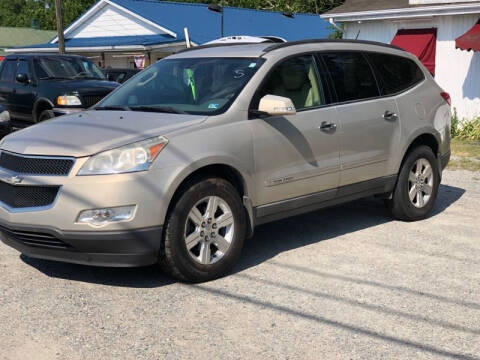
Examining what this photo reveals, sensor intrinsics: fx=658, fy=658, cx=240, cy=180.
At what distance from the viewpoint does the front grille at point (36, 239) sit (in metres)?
4.68

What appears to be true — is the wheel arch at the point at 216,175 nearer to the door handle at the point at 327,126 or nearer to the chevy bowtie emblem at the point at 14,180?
the door handle at the point at 327,126

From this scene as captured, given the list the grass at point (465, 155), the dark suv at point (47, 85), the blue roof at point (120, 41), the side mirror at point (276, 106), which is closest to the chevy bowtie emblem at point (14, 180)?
the side mirror at point (276, 106)

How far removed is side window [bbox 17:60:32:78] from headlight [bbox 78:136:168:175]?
29.7ft

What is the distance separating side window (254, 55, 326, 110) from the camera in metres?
5.63

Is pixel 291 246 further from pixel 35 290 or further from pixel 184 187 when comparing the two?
pixel 35 290

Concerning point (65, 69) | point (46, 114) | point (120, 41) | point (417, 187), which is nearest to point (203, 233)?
point (417, 187)

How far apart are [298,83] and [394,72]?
1.52 meters

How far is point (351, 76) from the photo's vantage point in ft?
20.9

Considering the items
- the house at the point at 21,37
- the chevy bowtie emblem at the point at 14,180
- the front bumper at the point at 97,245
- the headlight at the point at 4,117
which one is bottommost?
the house at the point at 21,37

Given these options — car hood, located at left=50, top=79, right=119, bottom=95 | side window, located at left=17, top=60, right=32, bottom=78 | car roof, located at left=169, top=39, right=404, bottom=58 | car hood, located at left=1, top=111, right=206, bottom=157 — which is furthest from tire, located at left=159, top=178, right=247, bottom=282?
side window, located at left=17, top=60, right=32, bottom=78

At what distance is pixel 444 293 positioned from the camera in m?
4.86

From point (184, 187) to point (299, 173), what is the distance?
122cm

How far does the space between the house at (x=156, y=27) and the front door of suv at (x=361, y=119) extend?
74.4 ft

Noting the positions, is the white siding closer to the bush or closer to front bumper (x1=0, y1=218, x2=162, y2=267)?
the bush
